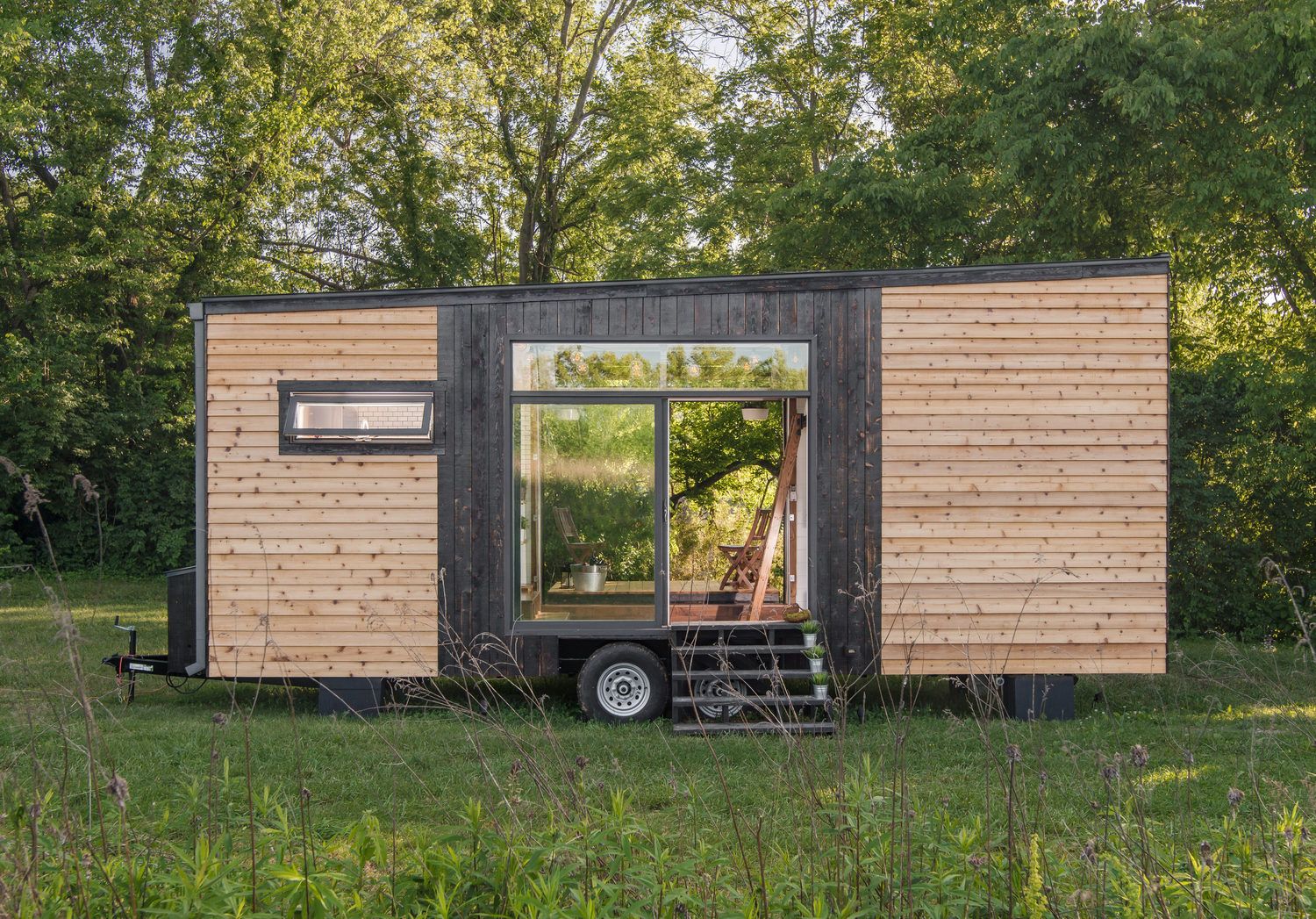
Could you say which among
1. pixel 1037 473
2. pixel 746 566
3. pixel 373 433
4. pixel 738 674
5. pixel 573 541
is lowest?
pixel 738 674

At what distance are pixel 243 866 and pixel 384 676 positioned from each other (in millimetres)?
4980

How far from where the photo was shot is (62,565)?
56.6 feet

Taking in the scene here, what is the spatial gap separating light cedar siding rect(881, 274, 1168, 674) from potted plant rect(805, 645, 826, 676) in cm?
57

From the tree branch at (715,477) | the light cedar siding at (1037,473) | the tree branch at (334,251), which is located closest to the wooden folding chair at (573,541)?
the light cedar siding at (1037,473)

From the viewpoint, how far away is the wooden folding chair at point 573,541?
313 inches

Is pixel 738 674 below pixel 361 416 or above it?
below

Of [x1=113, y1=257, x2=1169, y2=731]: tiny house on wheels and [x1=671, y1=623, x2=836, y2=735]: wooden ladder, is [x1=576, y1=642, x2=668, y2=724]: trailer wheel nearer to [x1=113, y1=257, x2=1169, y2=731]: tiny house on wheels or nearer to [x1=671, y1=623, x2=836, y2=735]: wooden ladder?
[x1=113, y1=257, x2=1169, y2=731]: tiny house on wheels

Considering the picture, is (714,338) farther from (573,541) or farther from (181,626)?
(181,626)

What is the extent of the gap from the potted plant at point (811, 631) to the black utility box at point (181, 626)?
4345 mm

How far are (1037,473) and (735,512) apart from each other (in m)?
7.47

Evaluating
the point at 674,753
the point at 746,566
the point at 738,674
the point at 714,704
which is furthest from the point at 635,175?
the point at 674,753

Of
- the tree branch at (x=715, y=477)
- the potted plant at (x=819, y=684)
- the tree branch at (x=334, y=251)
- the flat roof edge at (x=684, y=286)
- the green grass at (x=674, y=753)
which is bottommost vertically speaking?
Result: the green grass at (x=674, y=753)

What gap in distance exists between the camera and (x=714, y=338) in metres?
7.84

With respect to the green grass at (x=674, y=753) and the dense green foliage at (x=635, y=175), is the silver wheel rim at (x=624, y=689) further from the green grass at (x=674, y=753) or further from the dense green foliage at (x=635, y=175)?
the dense green foliage at (x=635, y=175)
